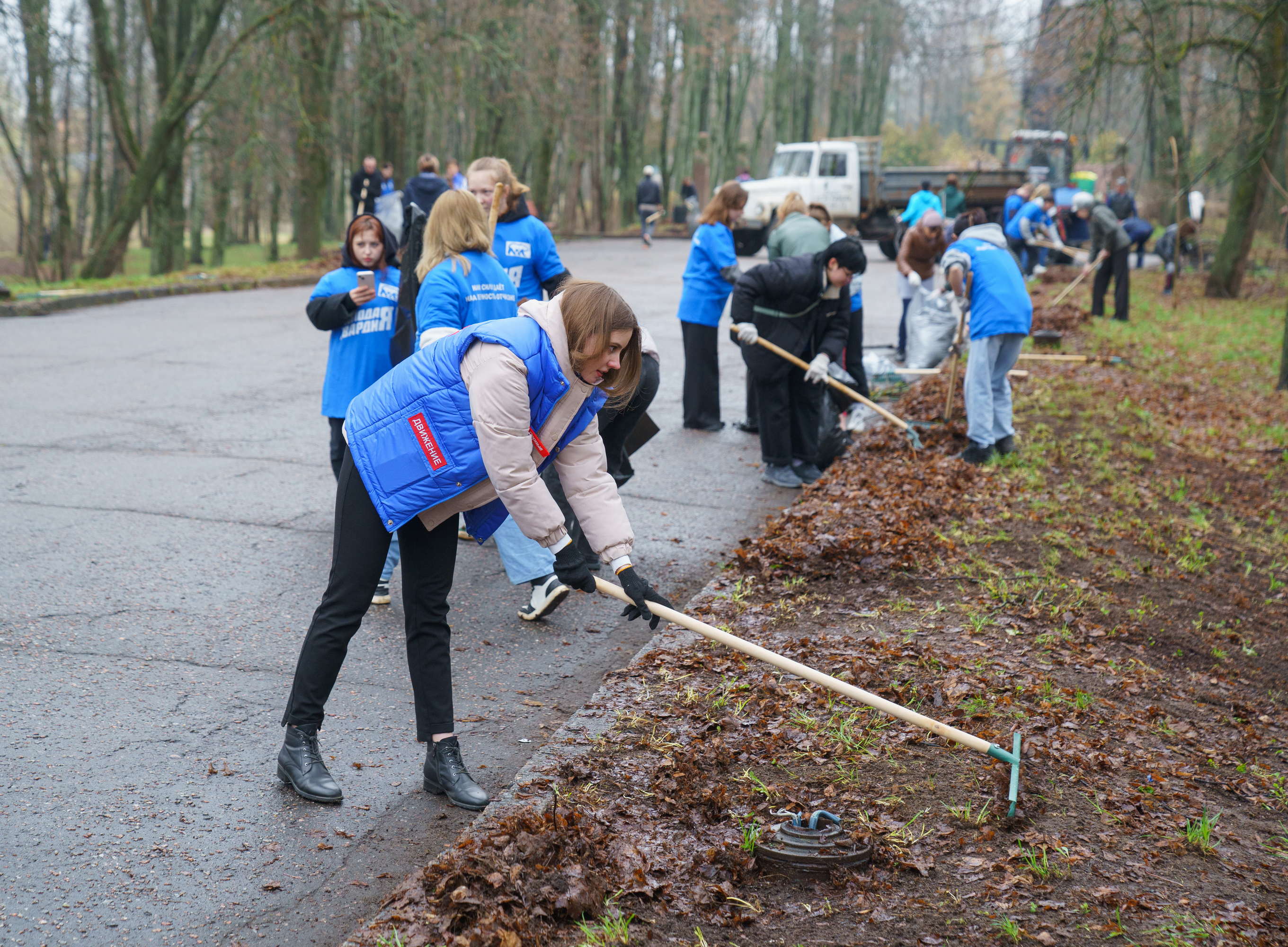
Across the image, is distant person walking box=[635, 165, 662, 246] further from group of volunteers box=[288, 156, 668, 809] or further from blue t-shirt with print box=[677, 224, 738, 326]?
group of volunteers box=[288, 156, 668, 809]

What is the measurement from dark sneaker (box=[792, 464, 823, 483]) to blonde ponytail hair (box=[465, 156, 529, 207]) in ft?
9.26

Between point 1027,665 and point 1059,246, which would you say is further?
point 1059,246

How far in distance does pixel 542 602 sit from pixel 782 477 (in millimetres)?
3137

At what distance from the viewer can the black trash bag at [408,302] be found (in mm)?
5625

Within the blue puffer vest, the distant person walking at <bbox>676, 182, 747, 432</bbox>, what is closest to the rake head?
the blue puffer vest

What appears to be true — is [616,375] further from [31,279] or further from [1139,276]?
[1139,276]

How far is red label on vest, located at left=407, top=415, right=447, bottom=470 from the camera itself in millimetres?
3273

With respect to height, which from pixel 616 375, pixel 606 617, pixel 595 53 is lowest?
pixel 606 617

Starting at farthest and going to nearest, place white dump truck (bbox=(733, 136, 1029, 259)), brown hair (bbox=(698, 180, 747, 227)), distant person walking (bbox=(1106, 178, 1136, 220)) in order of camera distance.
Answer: white dump truck (bbox=(733, 136, 1029, 259)) < distant person walking (bbox=(1106, 178, 1136, 220)) < brown hair (bbox=(698, 180, 747, 227))

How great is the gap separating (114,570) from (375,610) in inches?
53.0

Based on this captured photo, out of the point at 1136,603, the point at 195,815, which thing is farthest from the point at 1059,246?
the point at 195,815

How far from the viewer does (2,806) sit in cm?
344

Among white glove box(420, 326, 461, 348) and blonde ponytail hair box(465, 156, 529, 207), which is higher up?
blonde ponytail hair box(465, 156, 529, 207)

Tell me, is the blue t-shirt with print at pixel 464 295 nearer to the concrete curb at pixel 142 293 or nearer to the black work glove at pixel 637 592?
the black work glove at pixel 637 592
